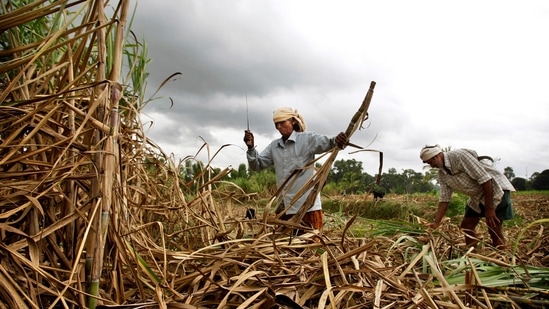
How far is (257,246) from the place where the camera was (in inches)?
41.4

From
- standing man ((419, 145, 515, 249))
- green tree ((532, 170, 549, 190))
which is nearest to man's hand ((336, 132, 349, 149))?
standing man ((419, 145, 515, 249))

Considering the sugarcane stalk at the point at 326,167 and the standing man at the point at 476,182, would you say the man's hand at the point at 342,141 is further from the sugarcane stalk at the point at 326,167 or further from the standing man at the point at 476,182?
the standing man at the point at 476,182

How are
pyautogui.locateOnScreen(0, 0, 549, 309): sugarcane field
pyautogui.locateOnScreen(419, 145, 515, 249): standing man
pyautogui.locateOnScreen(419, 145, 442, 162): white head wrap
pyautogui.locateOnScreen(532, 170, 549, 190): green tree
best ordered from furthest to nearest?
pyautogui.locateOnScreen(532, 170, 549, 190): green tree → pyautogui.locateOnScreen(419, 145, 442, 162): white head wrap → pyautogui.locateOnScreen(419, 145, 515, 249): standing man → pyautogui.locateOnScreen(0, 0, 549, 309): sugarcane field

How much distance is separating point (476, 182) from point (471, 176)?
6.1 inches

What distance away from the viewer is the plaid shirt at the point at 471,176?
3.32 metres

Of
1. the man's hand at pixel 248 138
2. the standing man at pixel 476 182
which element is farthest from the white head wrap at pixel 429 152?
the man's hand at pixel 248 138

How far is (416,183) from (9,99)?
2515 cm

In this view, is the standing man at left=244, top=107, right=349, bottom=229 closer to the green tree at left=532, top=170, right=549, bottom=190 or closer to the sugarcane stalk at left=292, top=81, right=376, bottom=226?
the sugarcane stalk at left=292, top=81, right=376, bottom=226

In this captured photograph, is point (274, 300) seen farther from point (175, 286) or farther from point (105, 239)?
point (105, 239)

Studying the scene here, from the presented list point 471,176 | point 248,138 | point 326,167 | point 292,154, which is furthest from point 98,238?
point 471,176

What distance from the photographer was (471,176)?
337 centimetres

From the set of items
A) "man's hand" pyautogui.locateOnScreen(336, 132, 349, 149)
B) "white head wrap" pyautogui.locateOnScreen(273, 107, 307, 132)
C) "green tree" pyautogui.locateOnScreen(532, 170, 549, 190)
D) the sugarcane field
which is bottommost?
the sugarcane field

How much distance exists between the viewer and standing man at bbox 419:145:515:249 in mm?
3275

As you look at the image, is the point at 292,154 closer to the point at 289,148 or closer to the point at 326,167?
the point at 289,148
